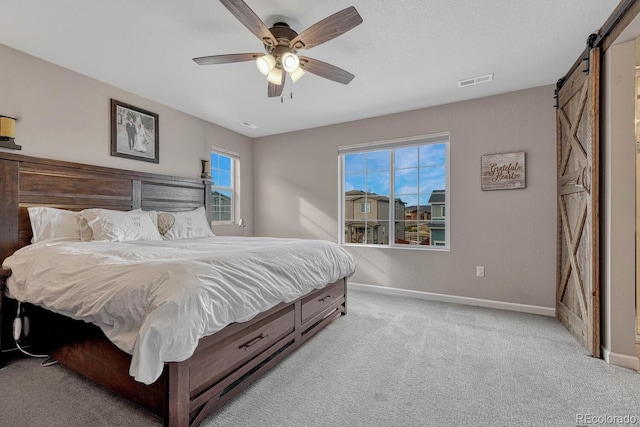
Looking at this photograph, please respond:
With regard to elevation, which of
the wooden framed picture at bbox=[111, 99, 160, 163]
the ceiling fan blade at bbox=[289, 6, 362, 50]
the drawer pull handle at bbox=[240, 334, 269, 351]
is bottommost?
the drawer pull handle at bbox=[240, 334, 269, 351]

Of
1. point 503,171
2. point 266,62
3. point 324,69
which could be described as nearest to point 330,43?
point 324,69

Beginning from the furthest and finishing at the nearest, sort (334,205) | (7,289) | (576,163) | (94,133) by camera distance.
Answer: (334,205), (94,133), (576,163), (7,289)

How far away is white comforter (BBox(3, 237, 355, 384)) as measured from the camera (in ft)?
4.20

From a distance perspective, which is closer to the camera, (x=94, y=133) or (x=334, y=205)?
→ (x=94, y=133)

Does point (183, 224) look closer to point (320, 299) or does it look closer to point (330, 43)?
point (320, 299)

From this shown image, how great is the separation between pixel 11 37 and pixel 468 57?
392cm

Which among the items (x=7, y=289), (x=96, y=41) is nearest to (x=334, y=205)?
(x=96, y=41)

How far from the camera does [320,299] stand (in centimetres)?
268

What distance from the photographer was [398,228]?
4.16m

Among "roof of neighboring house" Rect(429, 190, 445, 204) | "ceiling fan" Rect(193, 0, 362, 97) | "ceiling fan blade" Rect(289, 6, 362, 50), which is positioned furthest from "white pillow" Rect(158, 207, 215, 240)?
"roof of neighboring house" Rect(429, 190, 445, 204)

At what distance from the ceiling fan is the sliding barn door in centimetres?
203

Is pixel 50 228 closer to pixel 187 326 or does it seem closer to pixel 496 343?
pixel 187 326

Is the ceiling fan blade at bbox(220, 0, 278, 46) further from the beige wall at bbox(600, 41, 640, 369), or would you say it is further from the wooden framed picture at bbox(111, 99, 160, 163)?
the beige wall at bbox(600, 41, 640, 369)

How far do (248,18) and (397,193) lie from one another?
A: 9.95 ft
